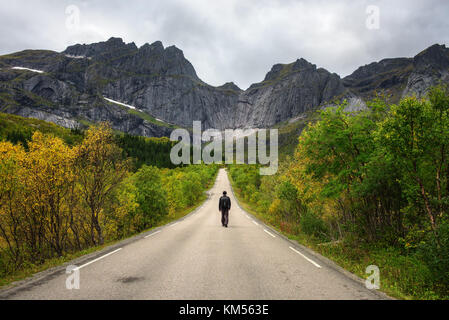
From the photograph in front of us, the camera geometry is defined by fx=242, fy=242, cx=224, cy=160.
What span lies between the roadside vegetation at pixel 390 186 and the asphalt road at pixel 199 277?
4.22ft

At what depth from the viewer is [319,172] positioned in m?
10.1

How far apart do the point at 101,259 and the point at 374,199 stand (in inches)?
392

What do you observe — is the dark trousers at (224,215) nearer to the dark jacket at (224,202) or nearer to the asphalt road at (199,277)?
the dark jacket at (224,202)

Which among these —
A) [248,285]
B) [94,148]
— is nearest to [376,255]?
[248,285]

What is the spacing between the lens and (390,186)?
842 cm

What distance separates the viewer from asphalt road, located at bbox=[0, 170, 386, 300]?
190 inches

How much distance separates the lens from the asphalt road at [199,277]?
15.8 ft

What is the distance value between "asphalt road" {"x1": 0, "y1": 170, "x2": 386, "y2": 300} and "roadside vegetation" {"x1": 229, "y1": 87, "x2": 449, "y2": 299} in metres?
1.29

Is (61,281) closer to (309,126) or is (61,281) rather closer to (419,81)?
(309,126)

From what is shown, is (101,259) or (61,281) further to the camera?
(101,259)

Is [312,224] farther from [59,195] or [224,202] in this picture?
[59,195]

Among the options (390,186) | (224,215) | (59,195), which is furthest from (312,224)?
(59,195)

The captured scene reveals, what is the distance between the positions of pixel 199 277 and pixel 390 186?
23.4ft

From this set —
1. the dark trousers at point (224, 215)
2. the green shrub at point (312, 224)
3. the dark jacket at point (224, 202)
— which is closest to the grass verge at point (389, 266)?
the green shrub at point (312, 224)
